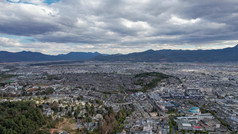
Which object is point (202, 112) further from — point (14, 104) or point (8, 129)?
point (14, 104)

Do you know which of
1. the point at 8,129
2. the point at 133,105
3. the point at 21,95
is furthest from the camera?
the point at 21,95

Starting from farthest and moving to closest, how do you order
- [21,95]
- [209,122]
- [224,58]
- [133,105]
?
[224,58]
[21,95]
[133,105]
[209,122]

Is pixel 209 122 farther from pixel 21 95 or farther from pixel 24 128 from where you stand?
pixel 21 95

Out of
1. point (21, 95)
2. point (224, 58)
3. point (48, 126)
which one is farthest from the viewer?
point (224, 58)

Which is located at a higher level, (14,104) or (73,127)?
(14,104)

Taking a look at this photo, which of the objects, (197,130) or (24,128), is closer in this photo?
(24,128)

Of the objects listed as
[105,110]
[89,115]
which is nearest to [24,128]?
[89,115]

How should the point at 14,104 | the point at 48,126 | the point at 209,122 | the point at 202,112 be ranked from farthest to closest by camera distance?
the point at 202,112 → the point at 14,104 → the point at 209,122 → the point at 48,126

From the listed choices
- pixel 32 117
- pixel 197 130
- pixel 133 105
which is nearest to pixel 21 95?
pixel 32 117

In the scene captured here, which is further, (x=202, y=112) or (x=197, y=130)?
(x=202, y=112)
